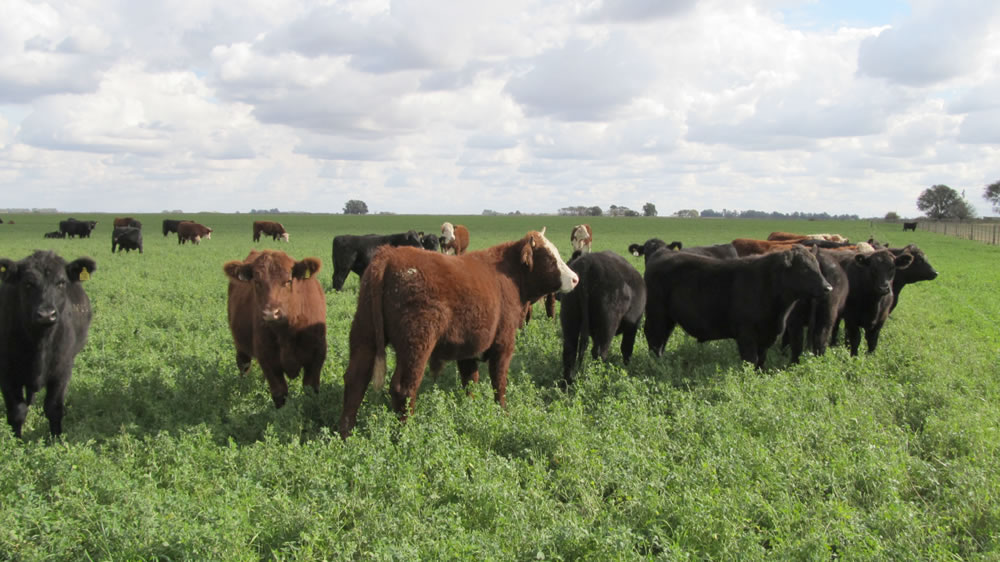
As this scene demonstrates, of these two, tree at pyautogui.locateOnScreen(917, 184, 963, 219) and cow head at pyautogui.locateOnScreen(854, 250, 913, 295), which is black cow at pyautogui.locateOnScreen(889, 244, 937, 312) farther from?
tree at pyautogui.locateOnScreen(917, 184, 963, 219)

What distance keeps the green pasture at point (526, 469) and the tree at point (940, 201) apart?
439ft

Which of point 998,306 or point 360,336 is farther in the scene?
point 998,306

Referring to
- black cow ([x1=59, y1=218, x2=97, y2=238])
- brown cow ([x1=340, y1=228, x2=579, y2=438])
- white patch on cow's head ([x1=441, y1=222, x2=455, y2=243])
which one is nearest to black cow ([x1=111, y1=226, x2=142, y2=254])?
white patch on cow's head ([x1=441, y1=222, x2=455, y2=243])

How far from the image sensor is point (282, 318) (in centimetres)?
647

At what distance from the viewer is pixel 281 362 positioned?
263 inches

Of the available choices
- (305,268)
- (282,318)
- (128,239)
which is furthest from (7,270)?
(128,239)

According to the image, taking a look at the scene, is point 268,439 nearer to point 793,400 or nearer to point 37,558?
point 37,558

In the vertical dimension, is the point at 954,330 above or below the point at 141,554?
above

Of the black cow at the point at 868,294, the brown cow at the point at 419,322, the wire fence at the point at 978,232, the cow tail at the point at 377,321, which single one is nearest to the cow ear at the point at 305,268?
the brown cow at the point at 419,322

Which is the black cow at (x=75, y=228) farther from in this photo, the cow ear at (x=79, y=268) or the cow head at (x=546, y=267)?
the cow head at (x=546, y=267)

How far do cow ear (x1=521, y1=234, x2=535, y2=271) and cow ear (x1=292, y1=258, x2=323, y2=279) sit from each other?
2123 mm

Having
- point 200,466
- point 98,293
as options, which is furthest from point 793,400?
point 98,293

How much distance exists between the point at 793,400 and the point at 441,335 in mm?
3646

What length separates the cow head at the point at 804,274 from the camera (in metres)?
8.12
